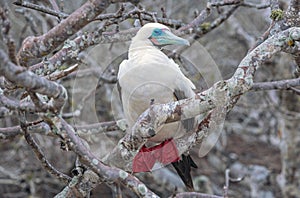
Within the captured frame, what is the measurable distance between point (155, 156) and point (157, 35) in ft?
2.11

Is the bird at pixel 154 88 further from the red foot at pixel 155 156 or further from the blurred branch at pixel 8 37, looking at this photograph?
the blurred branch at pixel 8 37

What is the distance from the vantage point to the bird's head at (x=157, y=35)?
2.84 m

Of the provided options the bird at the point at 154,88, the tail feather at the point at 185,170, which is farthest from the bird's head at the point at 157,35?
the tail feather at the point at 185,170

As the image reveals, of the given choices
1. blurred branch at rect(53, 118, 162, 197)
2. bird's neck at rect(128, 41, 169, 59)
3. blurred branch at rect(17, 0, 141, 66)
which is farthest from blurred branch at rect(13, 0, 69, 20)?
blurred branch at rect(53, 118, 162, 197)

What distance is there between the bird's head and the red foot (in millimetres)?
523

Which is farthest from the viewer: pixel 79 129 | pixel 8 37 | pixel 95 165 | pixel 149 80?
pixel 79 129

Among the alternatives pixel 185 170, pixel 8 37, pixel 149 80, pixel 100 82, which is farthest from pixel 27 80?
pixel 100 82

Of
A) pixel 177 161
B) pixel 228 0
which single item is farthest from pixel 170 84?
pixel 228 0

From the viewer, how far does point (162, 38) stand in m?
2.87

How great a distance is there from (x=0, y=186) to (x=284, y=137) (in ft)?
10.7

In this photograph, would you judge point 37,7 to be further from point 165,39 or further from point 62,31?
point 62,31

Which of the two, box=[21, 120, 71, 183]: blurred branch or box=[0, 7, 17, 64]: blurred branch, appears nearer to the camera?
box=[0, 7, 17, 64]: blurred branch

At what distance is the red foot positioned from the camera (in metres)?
2.65

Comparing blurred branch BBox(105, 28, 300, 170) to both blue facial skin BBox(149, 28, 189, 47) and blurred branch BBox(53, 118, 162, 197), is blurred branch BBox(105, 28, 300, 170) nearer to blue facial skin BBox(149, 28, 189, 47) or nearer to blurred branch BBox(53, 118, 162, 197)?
blurred branch BBox(53, 118, 162, 197)
